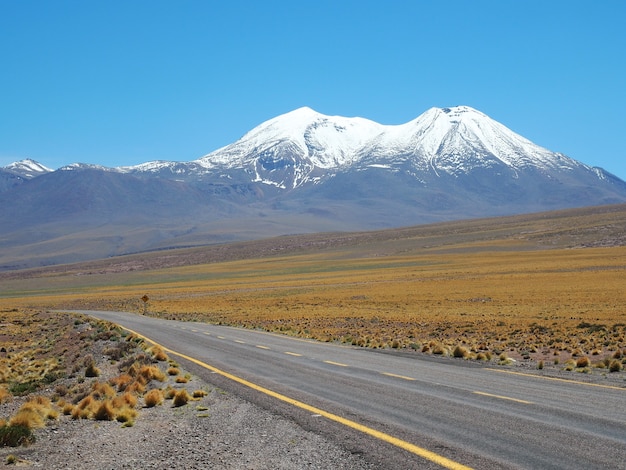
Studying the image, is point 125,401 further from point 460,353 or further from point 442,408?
point 460,353

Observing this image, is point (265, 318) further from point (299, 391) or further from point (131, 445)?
point (131, 445)

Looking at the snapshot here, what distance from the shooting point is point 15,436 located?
9367 mm

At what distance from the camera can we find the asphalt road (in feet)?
26.0

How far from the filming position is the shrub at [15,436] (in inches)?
364

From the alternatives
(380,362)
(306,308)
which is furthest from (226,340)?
(306,308)

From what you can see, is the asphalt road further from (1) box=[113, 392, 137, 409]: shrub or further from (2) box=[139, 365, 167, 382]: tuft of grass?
(1) box=[113, 392, 137, 409]: shrub

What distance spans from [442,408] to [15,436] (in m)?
6.79

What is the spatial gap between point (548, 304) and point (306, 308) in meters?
18.9

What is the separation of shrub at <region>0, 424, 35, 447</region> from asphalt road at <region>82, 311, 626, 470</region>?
160 inches

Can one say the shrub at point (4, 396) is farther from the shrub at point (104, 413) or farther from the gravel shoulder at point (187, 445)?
the shrub at point (104, 413)

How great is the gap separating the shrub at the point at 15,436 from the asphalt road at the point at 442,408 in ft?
13.4

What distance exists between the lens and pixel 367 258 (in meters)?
143

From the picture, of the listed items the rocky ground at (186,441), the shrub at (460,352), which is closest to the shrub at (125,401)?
the rocky ground at (186,441)

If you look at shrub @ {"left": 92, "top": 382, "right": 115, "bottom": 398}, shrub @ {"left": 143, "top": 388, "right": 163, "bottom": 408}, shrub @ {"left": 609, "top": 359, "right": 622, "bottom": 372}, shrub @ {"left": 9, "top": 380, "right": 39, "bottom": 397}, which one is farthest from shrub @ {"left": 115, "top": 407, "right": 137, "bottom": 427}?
shrub @ {"left": 609, "top": 359, "right": 622, "bottom": 372}
